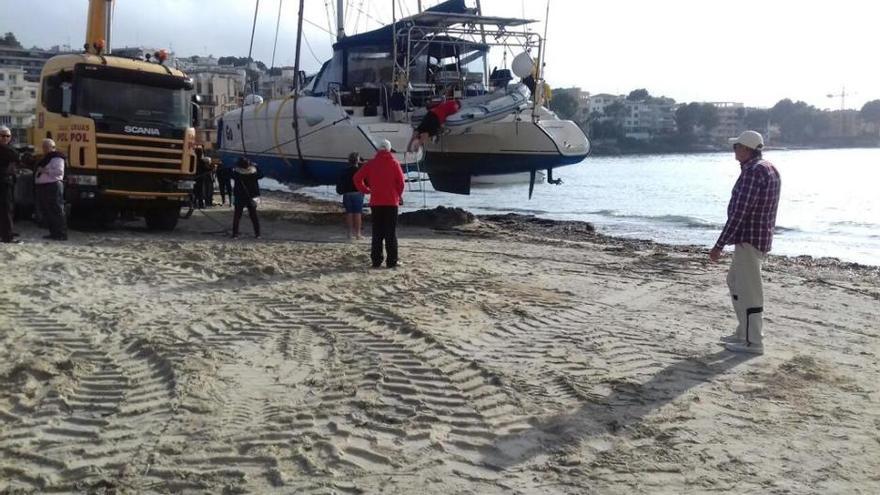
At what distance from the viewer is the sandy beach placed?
163 inches

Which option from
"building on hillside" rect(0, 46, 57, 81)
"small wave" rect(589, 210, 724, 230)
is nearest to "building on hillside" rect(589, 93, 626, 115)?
"building on hillside" rect(0, 46, 57, 81)

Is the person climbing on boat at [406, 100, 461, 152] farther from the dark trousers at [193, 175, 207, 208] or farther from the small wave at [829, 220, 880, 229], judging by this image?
the small wave at [829, 220, 880, 229]

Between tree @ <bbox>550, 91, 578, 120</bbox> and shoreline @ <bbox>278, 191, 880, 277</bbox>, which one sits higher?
tree @ <bbox>550, 91, 578, 120</bbox>

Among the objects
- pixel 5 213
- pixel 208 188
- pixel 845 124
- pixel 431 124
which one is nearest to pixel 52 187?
pixel 5 213

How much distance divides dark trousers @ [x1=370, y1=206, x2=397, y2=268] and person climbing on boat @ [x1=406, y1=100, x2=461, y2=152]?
6.23 meters

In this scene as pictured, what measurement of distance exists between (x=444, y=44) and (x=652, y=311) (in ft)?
39.0

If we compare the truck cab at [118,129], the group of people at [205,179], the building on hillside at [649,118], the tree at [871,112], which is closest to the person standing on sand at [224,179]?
the group of people at [205,179]

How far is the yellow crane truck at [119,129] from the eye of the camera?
1276 cm

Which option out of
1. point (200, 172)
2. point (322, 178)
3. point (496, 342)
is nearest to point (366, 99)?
point (322, 178)

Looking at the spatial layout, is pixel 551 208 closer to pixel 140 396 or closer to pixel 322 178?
pixel 322 178

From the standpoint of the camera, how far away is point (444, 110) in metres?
16.8

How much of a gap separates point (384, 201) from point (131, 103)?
5195 mm

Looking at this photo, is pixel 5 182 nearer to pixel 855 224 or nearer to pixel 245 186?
pixel 245 186

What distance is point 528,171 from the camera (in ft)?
62.1
